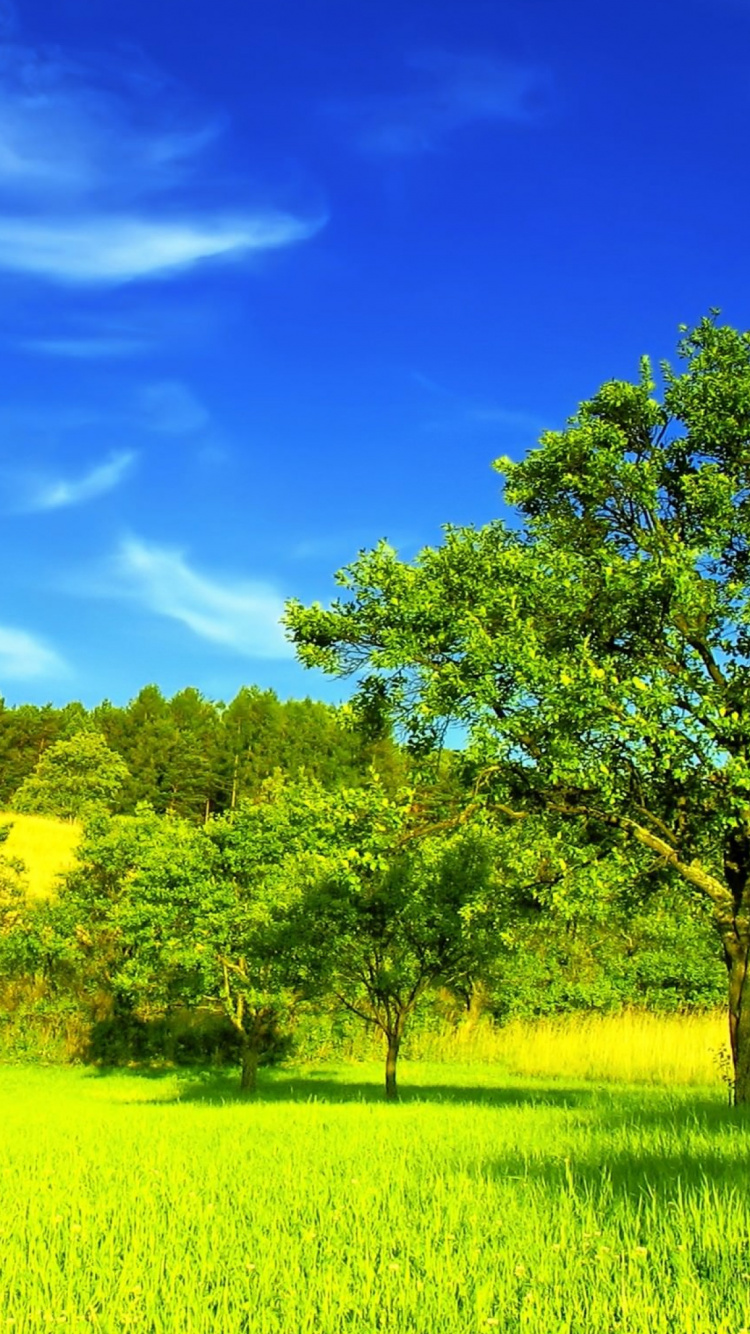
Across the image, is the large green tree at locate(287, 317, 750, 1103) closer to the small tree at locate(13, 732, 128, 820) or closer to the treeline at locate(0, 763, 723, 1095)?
the treeline at locate(0, 763, 723, 1095)

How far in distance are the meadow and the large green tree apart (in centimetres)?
619

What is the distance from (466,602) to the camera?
19.2 m

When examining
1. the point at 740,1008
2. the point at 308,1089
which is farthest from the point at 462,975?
the point at 740,1008

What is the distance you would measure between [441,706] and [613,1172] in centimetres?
955

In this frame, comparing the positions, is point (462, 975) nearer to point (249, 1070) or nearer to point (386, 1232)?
point (249, 1070)

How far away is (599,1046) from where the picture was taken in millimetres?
37750

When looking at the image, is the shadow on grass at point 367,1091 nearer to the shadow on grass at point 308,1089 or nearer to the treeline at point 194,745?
the shadow on grass at point 308,1089

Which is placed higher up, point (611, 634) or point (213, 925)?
point (611, 634)

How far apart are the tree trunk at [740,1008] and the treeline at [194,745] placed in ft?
245

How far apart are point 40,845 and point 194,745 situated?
1560 inches

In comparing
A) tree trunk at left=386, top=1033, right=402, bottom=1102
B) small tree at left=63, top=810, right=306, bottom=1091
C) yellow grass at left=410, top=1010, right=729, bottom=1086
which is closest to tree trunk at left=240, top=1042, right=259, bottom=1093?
small tree at left=63, top=810, right=306, bottom=1091

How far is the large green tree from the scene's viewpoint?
57.6ft

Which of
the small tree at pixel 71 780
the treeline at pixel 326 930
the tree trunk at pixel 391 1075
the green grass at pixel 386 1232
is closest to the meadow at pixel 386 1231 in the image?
the green grass at pixel 386 1232

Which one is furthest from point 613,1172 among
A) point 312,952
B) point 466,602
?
point 312,952
